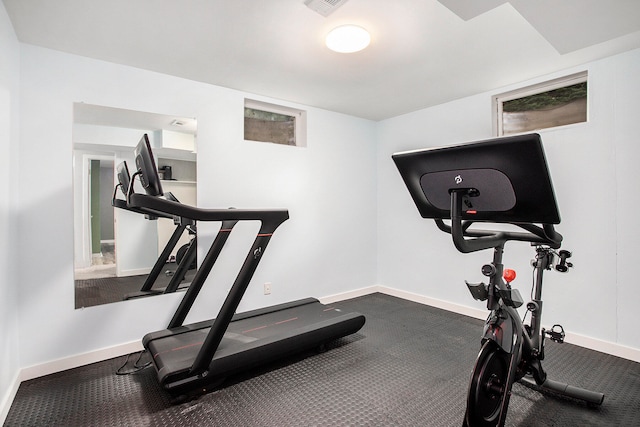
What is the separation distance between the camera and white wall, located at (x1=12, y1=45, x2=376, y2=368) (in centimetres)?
230

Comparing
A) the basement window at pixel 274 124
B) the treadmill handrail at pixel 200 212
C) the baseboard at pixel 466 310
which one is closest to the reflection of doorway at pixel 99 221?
the treadmill handrail at pixel 200 212

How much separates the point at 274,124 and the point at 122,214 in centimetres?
183

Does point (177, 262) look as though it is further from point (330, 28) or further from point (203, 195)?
point (330, 28)

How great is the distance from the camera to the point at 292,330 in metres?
2.51

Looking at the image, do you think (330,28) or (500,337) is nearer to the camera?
(500,337)

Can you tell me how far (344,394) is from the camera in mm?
2049

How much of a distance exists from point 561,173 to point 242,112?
9.97 ft

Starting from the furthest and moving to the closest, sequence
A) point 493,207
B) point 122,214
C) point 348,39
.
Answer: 1. point 122,214
2. point 348,39
3. point 493,207

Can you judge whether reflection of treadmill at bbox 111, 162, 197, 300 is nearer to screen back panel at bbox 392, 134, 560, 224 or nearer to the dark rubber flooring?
the dark rubber flooring

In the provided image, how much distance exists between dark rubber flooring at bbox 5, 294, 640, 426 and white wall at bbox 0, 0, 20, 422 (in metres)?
0.23

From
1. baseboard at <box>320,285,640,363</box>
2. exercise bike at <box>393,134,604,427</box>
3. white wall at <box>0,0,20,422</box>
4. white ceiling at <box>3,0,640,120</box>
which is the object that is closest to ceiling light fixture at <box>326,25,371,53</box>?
white ceiling at <box>3,0,640,120</box>

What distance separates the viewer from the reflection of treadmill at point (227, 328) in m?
1.86

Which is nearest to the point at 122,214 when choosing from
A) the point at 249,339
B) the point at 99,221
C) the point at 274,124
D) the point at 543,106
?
the point at 99,221

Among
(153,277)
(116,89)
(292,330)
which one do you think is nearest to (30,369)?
(153,277)
